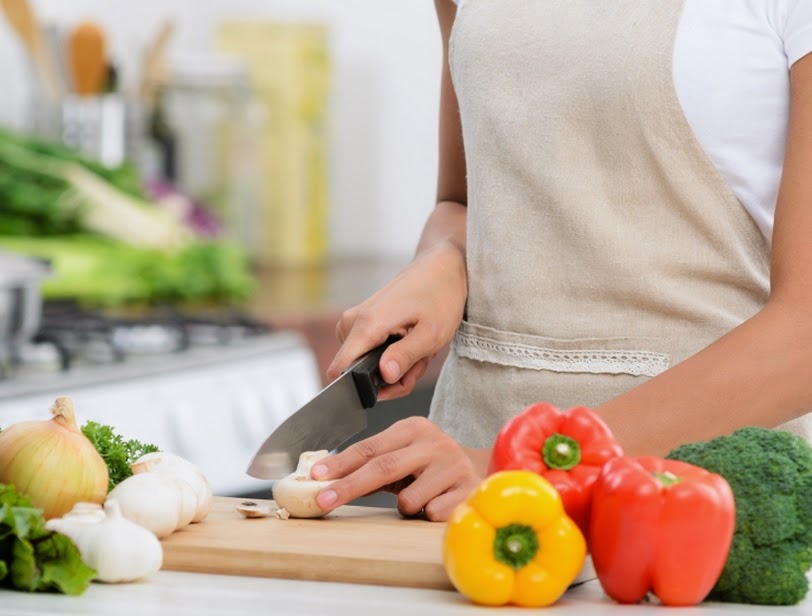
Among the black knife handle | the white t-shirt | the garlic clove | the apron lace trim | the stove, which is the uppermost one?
the white t-shirt

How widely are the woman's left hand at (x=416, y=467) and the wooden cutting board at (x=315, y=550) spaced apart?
0.06 ft

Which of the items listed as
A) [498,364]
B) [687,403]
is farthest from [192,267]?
[687,403]

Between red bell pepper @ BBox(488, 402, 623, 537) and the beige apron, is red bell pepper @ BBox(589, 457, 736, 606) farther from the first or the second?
the beige apron

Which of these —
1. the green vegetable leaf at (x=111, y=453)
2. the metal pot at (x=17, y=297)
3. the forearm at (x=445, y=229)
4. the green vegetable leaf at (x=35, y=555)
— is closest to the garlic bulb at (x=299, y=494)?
the green vegetable leaf at (x=111, y=453)

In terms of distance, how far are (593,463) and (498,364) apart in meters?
0.43

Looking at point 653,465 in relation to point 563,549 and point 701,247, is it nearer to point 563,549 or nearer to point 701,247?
point 563,549

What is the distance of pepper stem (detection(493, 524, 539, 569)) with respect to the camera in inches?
34.5

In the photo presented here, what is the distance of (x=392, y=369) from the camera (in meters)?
1.24

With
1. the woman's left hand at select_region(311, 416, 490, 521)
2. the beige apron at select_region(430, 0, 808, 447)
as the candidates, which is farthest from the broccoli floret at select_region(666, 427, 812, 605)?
the beige apron at select_region(430, 0, 808, 447)

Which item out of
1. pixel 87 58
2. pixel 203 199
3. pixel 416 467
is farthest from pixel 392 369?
pixel 203 199

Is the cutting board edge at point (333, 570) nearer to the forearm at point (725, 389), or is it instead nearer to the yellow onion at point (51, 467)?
the yellow onion at point (51, 467)

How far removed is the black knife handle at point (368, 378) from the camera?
1219mm

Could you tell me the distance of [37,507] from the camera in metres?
1.00

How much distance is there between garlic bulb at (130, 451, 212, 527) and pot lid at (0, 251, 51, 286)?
1247mm
